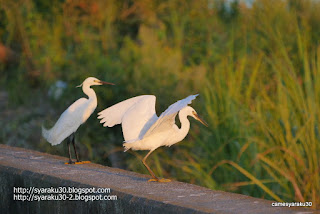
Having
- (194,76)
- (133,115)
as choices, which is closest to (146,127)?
(133,115)

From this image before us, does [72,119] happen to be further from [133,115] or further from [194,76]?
Result: [194,76]

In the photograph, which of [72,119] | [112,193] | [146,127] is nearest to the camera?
[112,193]

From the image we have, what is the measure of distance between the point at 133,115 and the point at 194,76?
5.06 m

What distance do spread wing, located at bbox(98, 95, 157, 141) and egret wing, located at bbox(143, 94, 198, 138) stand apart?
15 centimetres

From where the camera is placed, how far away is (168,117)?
12.7 feet

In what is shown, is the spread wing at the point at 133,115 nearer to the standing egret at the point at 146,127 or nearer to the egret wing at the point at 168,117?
the standing egret at the point at 146,127

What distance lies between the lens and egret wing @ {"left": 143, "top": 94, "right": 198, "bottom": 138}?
12.1 feet

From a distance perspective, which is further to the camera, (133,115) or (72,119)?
(72,119)

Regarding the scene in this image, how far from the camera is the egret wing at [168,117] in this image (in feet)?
12.1

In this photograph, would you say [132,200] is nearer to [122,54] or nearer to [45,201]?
[45,201]

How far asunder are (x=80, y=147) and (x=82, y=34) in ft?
7.88

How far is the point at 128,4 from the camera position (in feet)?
41.2

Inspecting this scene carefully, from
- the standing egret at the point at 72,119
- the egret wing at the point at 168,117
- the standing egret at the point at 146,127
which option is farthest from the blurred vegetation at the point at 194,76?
the standing egret at the point at 72,119

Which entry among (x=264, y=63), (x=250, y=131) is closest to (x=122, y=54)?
(x=264, y=63)
